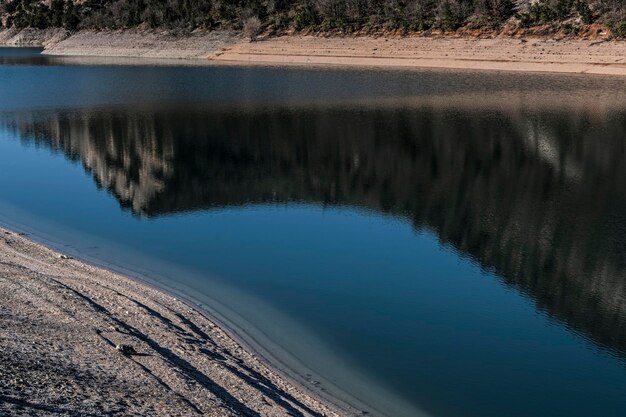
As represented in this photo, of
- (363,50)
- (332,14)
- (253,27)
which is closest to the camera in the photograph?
(363,50)

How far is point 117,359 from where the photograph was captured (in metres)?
10.8

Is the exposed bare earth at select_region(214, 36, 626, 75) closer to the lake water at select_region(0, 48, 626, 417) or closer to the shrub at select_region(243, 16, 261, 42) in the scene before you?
the shrub at select_region(243, 16, 261, 42)

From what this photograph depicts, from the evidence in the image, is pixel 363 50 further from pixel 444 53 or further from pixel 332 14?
pixel 332 14

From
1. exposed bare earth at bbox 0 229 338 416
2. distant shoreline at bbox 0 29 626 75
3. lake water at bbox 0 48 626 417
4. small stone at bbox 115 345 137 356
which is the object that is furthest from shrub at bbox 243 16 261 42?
small stone at bbox 115 345 137 356

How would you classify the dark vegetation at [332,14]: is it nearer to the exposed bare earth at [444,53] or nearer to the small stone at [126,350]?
the exposed bare earth at [444,53]

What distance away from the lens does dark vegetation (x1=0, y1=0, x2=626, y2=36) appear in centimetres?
6244

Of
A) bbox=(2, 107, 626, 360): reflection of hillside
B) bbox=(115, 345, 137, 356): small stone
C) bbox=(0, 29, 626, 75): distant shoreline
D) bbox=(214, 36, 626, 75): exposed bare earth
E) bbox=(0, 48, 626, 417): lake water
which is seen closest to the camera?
bbox=(115, 345, 137, 356): small stone

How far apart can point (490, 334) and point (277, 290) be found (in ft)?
13.3

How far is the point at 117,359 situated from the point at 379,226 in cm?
1081

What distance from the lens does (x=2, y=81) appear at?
197ft

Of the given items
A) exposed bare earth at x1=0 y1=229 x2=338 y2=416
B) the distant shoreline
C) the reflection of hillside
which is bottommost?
the distant shoreline

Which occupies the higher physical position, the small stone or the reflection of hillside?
the small stone

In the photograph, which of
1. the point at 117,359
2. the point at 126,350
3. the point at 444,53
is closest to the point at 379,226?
the point at 126,350

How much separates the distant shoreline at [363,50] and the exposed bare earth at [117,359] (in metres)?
43.8
